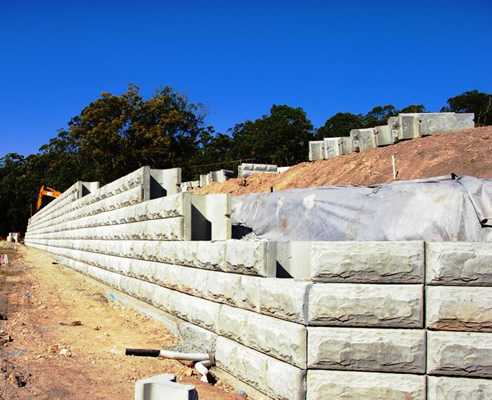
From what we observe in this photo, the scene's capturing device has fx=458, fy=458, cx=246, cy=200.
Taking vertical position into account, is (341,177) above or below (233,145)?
below

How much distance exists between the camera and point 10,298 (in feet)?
31.8

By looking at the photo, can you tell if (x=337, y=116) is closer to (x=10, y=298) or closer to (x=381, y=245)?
(x=10, y=298)

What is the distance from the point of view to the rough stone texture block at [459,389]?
3506mm

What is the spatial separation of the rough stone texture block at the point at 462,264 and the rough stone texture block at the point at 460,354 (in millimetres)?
413

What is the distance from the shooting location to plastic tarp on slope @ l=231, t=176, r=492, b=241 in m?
5.55

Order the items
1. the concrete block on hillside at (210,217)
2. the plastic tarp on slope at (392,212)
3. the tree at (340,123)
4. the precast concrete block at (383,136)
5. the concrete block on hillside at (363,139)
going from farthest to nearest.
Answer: the tree at (340,123) → the concrete block on hillside at (363,139) → the precast concrete block at (383,136) → the concrete block on hillside at (210,217) → the plastic tarp on slope at (392,212)

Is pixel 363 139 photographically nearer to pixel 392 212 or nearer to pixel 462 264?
pixel 392 212

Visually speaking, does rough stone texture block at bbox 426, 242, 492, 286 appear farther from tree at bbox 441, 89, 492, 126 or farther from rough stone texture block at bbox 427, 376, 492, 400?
tree at bbox 441, 89, 492, 126

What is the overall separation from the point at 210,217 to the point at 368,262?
10.7 feet

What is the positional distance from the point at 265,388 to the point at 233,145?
5684 cm

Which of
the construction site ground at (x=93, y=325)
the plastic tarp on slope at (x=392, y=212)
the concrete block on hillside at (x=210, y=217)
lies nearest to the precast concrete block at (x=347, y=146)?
the construction site ground at (x=93, y=325)

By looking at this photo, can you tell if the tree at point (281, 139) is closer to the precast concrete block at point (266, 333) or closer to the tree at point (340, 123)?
the tree at point (340, 123)

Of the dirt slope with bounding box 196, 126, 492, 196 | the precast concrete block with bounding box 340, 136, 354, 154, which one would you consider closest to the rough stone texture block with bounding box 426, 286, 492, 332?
the dirt slope with bounding box 196, 126, 492, 196

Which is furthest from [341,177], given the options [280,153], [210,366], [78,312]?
[280,153]
